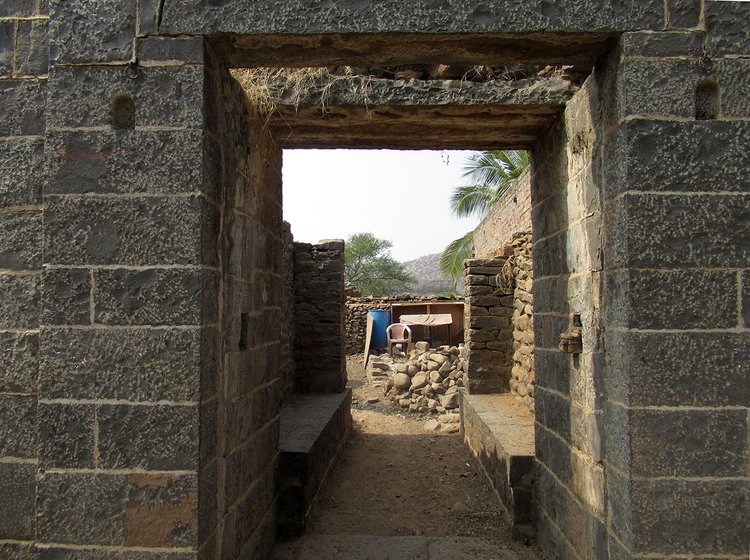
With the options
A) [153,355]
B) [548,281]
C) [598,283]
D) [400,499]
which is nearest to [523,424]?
[400,499]

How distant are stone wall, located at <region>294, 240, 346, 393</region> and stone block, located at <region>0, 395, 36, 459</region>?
5.17 metres

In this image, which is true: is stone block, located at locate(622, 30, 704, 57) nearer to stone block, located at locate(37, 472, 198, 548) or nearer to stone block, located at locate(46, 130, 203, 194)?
stone block, located at locate(46, 130, 203, 194)

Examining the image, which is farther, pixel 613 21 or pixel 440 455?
pixel 440 455

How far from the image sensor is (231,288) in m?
2.71

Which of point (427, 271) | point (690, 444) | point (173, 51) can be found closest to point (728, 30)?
point (690, 444)

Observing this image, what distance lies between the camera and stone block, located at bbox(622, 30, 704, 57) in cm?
223

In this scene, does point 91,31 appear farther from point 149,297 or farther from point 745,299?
point 745,299

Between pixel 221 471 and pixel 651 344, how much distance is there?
2.00 metres

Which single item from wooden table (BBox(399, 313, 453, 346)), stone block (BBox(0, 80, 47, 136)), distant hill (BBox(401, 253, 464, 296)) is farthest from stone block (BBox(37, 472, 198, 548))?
distant hill (BBox(401, 253, 464, 296))

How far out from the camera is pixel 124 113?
7.68 feet

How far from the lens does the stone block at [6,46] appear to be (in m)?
2.61

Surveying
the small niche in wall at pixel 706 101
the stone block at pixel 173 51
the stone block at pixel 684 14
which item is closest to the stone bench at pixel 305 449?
the stone block at pixel 173 51

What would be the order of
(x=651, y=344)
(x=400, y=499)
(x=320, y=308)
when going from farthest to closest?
(x=320, y=308) → (x=400, y=499) → (x=651, y=344)

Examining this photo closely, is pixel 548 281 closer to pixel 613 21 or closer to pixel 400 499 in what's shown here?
pixel 613 21
